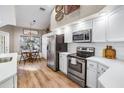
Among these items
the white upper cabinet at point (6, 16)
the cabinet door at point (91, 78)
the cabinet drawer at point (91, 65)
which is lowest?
the cabinet door at point (91, 78)

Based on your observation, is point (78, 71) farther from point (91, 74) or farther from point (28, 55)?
point (28, 55)

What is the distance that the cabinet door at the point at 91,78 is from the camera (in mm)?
2513

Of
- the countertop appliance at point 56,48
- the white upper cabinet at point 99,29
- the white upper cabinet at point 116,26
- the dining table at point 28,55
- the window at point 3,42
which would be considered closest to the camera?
the white upper cabinet at point 116,26

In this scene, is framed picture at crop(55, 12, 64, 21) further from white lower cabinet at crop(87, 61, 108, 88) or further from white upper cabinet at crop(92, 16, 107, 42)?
white lower cabinet at crop(87, 61, 108, 88)

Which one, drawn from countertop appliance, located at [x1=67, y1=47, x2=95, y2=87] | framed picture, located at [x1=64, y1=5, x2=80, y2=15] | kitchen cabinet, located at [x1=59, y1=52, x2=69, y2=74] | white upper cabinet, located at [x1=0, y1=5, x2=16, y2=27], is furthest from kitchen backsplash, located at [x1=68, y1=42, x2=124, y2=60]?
white upper cabinet, located at [x1=0, y1=5, x2=16, y2=27]

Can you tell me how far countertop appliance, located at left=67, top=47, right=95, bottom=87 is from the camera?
293cm

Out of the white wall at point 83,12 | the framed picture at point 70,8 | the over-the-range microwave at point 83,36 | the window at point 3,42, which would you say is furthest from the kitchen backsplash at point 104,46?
the window at point 3,42

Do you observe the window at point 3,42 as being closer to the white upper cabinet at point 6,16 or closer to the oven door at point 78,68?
the white upper cabinet at point 6,16

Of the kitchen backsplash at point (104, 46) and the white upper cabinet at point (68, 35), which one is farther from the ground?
the white upper cabinet at point (68, 35)

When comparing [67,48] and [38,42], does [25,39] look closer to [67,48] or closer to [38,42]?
[38,42]

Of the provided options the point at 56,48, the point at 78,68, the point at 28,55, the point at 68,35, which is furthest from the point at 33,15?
the point at 78,68

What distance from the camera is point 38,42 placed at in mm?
8547

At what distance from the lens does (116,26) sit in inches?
A: 87.7

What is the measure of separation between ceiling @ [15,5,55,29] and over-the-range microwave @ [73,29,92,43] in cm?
300
